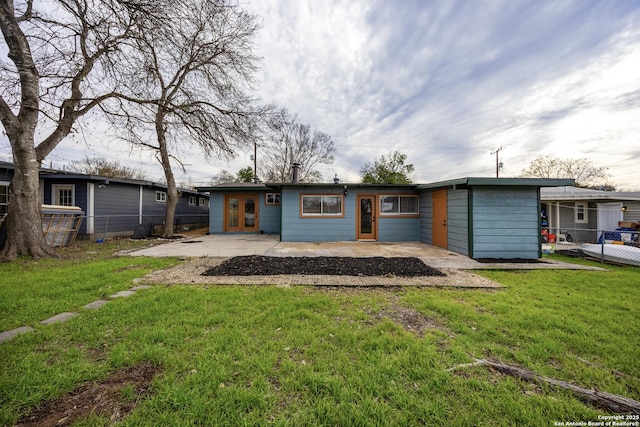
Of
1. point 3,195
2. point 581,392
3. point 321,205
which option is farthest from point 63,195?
point 581,392

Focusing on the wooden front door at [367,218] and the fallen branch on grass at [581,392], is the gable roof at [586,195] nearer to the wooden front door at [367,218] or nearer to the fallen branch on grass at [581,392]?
the wooden front door at [367,218]

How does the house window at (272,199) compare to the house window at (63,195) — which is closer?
the house window at (63,195)

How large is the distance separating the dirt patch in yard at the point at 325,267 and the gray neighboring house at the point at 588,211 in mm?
10518

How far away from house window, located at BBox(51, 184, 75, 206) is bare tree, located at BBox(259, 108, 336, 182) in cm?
1471

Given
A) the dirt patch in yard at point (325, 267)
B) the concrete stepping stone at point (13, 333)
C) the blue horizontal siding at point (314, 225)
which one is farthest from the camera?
the blue horizontal siding at point (314, 225)

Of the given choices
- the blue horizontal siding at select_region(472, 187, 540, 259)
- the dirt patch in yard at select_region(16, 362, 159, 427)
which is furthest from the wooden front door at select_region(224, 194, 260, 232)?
the dirt patch in yard at select_region(16, 362, 159, 427)

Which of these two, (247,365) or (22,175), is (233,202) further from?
(247,365)

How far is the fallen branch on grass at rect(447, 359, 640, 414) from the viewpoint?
5.20 ft

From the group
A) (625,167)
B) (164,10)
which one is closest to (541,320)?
(164,10)

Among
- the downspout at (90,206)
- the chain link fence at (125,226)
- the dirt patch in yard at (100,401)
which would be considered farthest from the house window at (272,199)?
the dirt patch in yard at (100,401)

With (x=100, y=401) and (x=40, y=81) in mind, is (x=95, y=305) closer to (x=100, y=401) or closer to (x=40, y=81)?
(x=100, y=401)

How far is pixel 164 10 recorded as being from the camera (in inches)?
194

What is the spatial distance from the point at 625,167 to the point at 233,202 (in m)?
30.9

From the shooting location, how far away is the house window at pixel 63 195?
982cm
